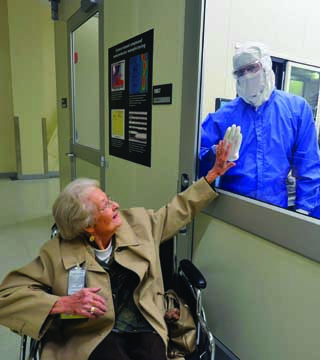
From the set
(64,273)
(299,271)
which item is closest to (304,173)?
(299,271)

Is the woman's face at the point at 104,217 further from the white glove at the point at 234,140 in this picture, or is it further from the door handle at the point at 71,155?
the door handle at the point at 71,155

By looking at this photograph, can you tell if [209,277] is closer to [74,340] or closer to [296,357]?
[296,357]

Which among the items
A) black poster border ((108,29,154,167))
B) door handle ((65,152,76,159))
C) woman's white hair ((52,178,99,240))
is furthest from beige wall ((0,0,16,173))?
woman's white hair ((52,178,99,240))

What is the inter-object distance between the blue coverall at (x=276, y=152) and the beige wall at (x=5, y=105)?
6041mm

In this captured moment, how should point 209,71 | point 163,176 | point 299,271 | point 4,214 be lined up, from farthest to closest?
1. point 4,214
2. point 163,176
3. point 209,71
4. point 299,271

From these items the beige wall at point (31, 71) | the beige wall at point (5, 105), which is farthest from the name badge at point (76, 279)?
the beige wall at point (5, 105)

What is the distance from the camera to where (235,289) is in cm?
157

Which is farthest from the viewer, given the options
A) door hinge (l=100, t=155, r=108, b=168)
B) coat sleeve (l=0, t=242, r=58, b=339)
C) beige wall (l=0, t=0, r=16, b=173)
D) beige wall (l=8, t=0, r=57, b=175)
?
beige wall (l=0, t=0, r=16, b=173)

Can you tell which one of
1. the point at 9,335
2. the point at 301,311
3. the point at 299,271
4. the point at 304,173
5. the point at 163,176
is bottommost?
the point at 9,335

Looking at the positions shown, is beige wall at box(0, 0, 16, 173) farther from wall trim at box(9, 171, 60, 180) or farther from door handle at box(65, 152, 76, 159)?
door handle at box(65, 152, 76, 159)

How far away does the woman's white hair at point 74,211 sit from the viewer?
135cm

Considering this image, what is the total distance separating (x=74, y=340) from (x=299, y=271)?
90cm

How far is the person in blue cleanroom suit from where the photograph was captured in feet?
4.74

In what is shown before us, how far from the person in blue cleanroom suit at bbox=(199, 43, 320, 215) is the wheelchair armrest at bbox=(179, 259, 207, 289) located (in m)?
0.42
